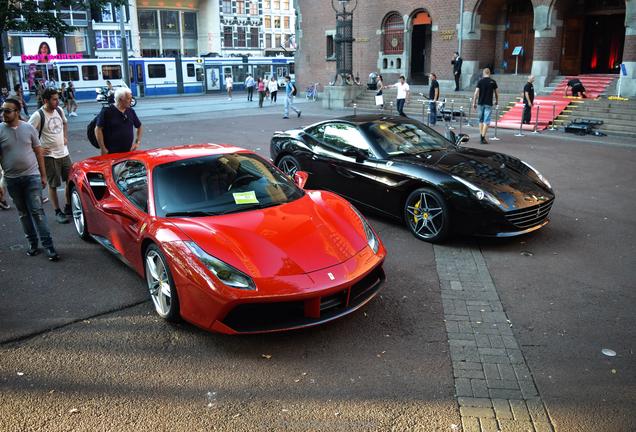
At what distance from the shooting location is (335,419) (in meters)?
3.29

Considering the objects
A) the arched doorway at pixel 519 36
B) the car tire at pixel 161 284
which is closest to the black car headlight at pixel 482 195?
the car tire at pixel 161 284

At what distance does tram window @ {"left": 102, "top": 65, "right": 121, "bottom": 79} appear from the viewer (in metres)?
39.9

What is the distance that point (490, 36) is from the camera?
91.1ft

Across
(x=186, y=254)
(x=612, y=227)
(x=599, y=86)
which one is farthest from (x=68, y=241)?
(x=599, y=86)

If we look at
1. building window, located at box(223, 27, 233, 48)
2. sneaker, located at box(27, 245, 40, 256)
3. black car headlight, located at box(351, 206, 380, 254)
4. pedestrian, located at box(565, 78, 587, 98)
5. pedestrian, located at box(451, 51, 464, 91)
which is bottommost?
sneaker, located at box(27, 245, 40, 256)

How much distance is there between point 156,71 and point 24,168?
39805 millimetres

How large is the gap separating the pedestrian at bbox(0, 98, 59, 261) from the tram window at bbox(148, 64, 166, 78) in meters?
39.2

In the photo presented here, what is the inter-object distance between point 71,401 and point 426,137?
582 cm

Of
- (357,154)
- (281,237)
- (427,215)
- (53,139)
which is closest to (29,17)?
(53,139)

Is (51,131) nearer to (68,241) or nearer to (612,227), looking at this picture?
(68,241)

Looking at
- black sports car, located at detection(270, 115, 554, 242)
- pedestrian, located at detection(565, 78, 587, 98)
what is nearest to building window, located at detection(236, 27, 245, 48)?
pedestrian, located at detection(565, 78, 587, 98)

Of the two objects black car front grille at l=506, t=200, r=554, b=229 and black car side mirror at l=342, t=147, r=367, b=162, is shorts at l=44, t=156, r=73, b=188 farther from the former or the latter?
black car front grille at l=506, t=200, r=554, b=229

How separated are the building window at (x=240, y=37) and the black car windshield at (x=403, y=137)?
75.2 m

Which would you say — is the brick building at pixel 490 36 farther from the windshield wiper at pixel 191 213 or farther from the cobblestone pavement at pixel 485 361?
the windshield wiper at pixel 191 213
